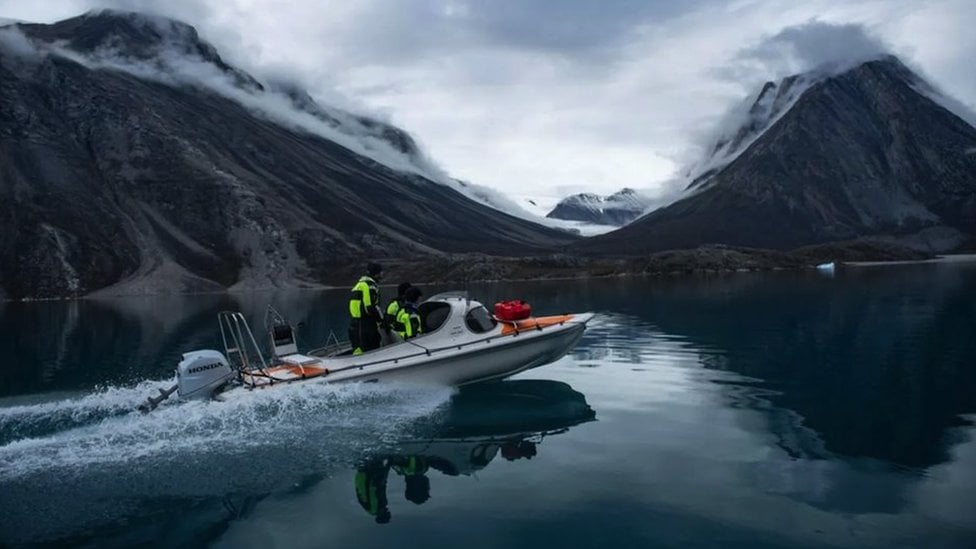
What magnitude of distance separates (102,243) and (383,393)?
140 metres

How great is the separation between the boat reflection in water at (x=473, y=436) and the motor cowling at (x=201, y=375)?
5.79 m

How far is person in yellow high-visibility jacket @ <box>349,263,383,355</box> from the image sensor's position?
20.8m

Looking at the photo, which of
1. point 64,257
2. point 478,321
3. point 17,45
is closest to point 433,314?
point 478,321

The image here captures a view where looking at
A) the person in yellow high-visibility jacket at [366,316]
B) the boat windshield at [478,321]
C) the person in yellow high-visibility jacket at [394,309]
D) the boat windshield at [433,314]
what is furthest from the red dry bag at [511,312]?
the person in yellow high-visibility jacket at [366,316]

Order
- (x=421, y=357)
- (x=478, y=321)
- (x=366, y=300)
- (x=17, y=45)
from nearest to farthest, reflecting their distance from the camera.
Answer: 1. (x=421, y=357)
2. (x=366, y=300)
3. (x=478, y=321)
4. (x=17, y=45)

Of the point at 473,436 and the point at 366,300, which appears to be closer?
the point at 473,436

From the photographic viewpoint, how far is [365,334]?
2102 centimetres

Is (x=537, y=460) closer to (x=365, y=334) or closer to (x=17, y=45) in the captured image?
(x=365, y=334)

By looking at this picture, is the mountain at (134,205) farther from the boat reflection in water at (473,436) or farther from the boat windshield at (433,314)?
the boat reflection in water at (473,436)

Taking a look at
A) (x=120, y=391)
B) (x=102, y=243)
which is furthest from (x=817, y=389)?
(x=102, y=243)

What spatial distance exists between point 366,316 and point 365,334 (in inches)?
20.1

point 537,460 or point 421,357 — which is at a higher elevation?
point 421,357

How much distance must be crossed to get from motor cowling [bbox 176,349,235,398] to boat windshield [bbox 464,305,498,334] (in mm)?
6626

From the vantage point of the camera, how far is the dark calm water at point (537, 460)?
11.3 m
